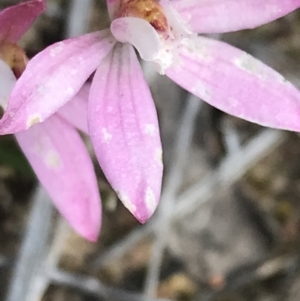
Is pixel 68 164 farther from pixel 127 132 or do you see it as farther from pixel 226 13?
pixel 226 13

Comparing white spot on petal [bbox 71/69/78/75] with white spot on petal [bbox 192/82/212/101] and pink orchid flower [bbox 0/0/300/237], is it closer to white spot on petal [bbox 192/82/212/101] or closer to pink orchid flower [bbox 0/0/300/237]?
pink orchid flower [bbox 0/0/300/237]

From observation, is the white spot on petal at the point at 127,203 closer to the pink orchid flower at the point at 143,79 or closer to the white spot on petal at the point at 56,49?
the pink orchid flower at the point at 143,79

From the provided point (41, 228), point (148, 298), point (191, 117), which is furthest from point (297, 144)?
point (41, 228)

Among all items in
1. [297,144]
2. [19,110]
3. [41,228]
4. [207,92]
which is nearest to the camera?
[19,110]

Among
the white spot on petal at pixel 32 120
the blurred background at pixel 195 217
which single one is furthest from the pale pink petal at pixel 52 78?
the blurred background at pixel 195 217

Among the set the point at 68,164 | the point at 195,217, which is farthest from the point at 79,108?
the point at 195,217

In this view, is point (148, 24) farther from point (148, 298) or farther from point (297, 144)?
point (297, 144)
